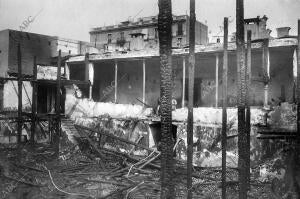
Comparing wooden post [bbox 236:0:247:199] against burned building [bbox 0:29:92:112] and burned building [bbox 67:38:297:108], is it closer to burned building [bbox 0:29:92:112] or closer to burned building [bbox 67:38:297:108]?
burned building [bbox 67:38:297:108]

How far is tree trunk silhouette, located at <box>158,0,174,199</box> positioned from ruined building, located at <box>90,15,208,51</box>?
3399 centimetres

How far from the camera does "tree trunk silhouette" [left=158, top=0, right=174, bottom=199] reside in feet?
24.0

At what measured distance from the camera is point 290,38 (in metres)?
16.0

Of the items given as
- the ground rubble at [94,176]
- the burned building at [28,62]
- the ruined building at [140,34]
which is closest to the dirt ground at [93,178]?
the ground rubble at [94,176]

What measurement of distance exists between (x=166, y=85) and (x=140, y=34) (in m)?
35.0

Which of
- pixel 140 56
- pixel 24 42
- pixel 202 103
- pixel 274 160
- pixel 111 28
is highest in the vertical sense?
pixel 111 28

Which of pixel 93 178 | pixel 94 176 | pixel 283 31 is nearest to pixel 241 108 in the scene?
pixel 93 178

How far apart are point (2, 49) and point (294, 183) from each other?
2548 cm

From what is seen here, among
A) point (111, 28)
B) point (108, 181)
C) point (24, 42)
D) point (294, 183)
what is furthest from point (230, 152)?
point (111, 28)

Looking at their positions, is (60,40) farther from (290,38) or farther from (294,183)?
(294,183)

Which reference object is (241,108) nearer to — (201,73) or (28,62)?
(201,73)

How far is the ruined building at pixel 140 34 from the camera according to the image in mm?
43938

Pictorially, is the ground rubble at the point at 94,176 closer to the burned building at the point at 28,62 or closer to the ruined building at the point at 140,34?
the burned building at the point at 28,62

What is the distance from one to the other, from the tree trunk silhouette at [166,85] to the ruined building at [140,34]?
33991 mm
